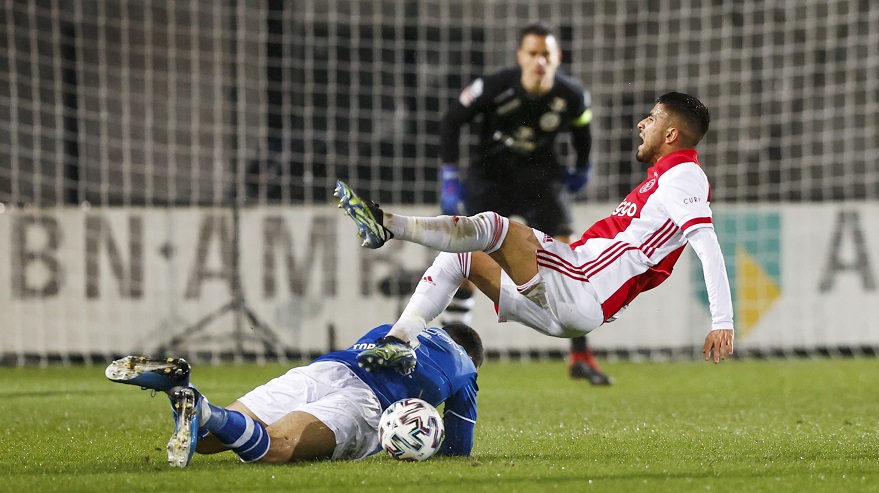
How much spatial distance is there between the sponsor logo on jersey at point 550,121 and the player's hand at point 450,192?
2.26 feet

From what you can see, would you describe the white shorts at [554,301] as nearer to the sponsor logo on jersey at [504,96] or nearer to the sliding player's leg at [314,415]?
the sliding player's leg at [314,415]

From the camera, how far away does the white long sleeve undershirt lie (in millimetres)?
4551

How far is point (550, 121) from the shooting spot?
795cm

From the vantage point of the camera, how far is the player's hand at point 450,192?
7543 mm

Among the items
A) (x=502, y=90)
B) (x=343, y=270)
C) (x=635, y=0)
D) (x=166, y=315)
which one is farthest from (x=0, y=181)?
(x=635, y=0)

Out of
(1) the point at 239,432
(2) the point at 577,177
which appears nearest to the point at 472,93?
(2) the point at 577,177

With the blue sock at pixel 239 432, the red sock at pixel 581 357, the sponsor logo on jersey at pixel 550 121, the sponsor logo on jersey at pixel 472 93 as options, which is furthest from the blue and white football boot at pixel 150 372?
the red sock at pixel 581 357

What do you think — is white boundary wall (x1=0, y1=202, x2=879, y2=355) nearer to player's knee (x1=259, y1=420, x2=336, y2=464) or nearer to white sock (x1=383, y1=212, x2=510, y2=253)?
white sock (x1=383, y1=212, x2=510, y2=253)

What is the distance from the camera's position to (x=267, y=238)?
32.6ft

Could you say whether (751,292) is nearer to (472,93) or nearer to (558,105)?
(558,105)

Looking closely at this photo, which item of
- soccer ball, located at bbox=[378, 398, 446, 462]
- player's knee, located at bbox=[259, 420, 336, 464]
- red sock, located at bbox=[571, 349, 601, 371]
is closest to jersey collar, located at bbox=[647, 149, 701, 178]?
soccer ball, located at bbox=[378, 398, 446, 462]

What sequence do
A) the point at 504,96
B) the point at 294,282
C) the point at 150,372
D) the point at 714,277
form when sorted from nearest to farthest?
1. the point at 150,372
2. the point at 714,277
3. the point at 504,96
4. the point at 294,282

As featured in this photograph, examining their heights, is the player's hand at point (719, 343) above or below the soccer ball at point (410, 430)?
above

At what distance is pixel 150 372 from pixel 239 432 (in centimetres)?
38
